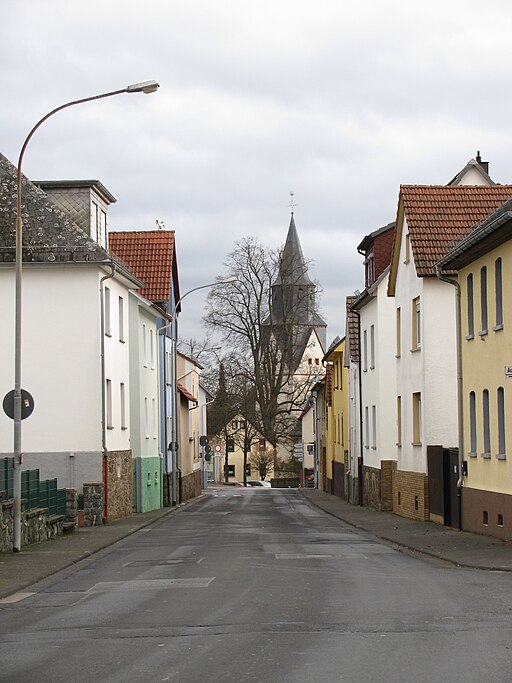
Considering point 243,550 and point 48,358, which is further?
point 48,358

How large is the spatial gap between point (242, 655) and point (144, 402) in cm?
3438

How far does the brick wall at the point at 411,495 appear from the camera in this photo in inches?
1287

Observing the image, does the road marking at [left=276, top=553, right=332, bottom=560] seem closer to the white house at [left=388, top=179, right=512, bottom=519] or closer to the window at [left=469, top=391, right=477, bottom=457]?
the window at [left=469, top=391, right=477, bottom=457]

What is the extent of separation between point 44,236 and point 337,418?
31.0 m

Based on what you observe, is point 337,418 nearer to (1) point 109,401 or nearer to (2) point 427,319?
(1) point 109,401

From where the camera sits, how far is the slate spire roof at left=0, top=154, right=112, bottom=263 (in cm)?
3412

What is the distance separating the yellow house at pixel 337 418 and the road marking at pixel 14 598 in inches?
1585

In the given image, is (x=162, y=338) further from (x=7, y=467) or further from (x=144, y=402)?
(x=7, y=467)

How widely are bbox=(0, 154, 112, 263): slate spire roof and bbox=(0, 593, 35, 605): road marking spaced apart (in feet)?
62.3

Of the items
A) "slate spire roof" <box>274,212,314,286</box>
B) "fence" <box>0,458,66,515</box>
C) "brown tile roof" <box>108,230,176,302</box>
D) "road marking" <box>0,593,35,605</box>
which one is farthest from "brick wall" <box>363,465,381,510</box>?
"slate spire roof" <box>274,212,314,286</box>

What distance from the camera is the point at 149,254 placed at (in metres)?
51.5

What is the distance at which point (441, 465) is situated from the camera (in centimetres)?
3078

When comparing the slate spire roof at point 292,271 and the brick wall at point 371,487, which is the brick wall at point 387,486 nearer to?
the brick wall at point 371,487

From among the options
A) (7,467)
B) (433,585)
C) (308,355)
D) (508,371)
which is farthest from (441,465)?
(308,355)
